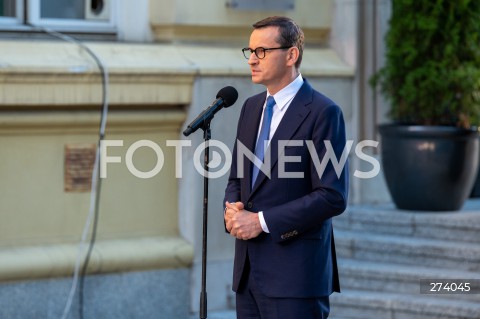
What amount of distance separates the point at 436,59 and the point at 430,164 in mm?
811

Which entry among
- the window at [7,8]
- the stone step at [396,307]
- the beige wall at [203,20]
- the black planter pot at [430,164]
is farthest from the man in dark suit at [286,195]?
the black planter pot at [430,164]

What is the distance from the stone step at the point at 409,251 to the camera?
7.73 meters

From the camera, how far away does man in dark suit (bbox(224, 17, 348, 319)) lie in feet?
15.5

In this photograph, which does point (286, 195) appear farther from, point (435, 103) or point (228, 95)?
point (435, 103)

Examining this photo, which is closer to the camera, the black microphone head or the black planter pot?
the black microphone head

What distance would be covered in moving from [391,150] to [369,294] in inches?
46.9

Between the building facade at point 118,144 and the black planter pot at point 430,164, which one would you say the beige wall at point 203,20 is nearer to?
the building facade at point 118,144

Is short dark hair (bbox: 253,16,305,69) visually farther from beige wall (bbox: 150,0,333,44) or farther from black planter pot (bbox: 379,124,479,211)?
black planter pot (bbox: 379,124,479,211)

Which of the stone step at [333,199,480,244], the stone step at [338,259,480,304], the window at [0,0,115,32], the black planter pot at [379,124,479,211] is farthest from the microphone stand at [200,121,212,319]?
the black planter pot at [379,124,479,211]

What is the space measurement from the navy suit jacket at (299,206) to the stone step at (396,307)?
253 centimetres

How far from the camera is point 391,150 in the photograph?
833 cm

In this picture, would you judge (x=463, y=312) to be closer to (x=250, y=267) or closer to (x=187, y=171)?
(x=187, y=171)

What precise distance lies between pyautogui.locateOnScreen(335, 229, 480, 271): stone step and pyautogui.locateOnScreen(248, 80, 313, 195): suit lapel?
3.21 m

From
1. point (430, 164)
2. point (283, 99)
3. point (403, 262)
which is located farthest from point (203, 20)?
point (283, 99)
